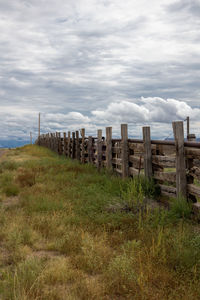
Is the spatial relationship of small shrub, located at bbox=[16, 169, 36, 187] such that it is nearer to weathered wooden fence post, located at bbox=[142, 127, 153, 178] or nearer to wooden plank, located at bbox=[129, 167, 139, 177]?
wooden plank, located at bbox=[129, 167, 139, 177]

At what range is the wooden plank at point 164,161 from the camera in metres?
6.92

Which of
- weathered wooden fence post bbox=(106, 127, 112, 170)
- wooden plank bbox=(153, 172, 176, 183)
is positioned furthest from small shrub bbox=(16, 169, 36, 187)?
wooden plank bbox=(153, 172, 176, 183)

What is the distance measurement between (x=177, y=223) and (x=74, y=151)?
606 inches

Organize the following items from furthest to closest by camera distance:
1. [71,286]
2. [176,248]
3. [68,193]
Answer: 1. [68,193]
2. [176,248]
3. [71,286]

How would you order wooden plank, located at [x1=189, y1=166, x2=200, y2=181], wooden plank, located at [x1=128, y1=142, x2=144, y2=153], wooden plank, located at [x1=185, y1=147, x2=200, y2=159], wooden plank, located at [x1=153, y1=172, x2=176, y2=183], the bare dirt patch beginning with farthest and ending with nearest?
1. wooden plank, located at [x1=128, y1=142, x2=144, y2=153]
2. the bare dirt patch
3. wooden plank, located at [x1=153, y1=172, x2=176, y2=183]
4. wooden plank, located at [x1=189, y1=166, x2=200, y2=181]
5. wooden plank, located at [x1=185, y1=147, x2=200, y2=159]

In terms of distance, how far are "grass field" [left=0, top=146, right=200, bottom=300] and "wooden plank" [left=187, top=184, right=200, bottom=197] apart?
0.30 meters

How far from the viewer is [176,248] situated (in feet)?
12.8

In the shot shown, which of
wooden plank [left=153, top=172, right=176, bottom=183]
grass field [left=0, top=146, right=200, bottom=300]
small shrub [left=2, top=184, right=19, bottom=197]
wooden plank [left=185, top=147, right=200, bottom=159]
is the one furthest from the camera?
small shrub [left=2, top=184, right=19, bottom=197]

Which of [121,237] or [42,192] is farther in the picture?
[42,192]

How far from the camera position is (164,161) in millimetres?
7355

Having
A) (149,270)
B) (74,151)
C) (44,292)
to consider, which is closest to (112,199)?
(149,270)

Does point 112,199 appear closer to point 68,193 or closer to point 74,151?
point 68,193

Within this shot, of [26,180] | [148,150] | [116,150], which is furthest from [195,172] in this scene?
[26,180]

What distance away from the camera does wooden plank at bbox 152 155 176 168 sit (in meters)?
6.92
